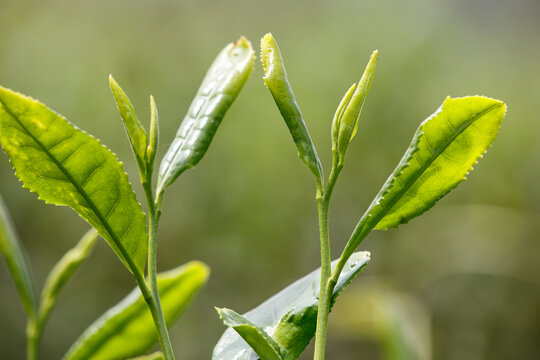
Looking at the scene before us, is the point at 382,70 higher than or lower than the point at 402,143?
higher

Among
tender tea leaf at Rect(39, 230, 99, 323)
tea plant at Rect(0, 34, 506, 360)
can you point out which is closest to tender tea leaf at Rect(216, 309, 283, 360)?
tea plant at Rect(0, 34, 506, 360)

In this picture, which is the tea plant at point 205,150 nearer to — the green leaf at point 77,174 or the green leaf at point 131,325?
the green leaf at point 77,174

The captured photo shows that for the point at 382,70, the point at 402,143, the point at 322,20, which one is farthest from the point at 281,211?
the point at 322,20

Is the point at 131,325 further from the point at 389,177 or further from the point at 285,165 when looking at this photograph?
the point at 285,165

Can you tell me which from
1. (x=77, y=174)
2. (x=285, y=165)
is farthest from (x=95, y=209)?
(x=285, y=165)

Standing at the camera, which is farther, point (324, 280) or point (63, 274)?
point (63, 274)

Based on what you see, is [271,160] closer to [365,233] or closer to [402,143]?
[402,143]

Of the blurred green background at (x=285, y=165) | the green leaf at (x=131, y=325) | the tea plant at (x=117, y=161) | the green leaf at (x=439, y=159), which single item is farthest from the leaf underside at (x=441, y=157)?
the blurred green background at (x=285, y=165)
